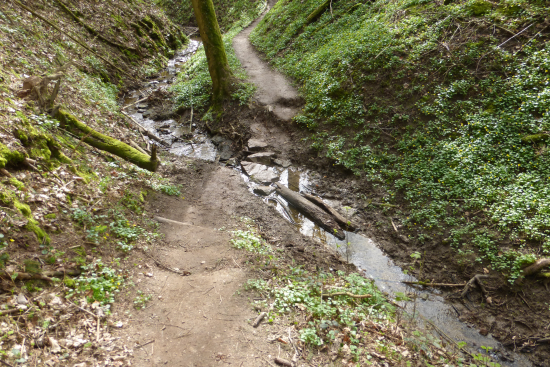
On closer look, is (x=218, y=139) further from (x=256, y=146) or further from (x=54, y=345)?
(x=54, y=345)

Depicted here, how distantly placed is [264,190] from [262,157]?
1.91 m

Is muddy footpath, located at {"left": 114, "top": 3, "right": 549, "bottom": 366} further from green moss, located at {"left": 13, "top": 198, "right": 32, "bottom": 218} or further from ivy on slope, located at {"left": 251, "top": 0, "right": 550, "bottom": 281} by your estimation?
green moss, located at {"left": 13, "top": 198, "right": 32, "bottom": 218}

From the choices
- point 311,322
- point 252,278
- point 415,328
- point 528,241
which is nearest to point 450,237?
point 528,241

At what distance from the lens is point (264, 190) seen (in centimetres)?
909

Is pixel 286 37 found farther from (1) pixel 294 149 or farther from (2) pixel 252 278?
(2) pixel 252 278

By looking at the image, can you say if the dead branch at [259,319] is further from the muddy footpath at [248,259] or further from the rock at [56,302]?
the rock at [56,302]

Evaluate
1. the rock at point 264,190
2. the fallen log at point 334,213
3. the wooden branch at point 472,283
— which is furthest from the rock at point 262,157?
the wooden branch at point 472,283

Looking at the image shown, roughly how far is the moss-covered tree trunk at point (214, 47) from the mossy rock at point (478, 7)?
9.54m

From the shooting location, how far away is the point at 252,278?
5227 mm

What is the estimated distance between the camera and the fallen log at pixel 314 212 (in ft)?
25.2

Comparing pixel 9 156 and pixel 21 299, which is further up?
pixel 9 156

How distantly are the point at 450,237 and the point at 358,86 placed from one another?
630cm

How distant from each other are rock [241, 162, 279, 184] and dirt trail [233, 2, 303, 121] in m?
2.71

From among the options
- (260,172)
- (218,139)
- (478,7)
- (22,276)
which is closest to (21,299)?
(22,276)
